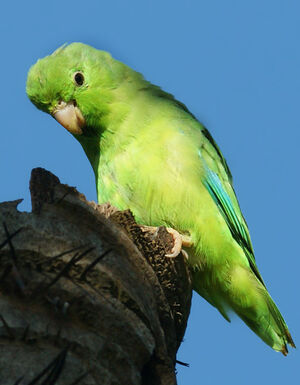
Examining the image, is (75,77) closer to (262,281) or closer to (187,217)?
(187,217)

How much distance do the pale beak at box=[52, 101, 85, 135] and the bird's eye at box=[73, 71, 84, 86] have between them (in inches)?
9.9

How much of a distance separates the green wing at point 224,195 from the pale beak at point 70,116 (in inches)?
53.0

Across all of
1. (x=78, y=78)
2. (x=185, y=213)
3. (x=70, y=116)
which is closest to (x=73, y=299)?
(x=185, y=213)

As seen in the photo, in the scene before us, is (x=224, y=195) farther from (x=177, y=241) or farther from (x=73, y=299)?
(x=73, y=299)

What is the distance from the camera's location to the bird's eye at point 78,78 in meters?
7.14

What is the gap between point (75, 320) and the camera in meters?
3.24

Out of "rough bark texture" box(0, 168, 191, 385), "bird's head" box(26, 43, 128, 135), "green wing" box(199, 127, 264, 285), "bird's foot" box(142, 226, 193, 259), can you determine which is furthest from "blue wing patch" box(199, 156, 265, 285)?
"rough bark texture" box(0, 168, 191, 385)

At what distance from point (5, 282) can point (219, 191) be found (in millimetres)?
3809

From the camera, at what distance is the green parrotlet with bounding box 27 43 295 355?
6.27 m

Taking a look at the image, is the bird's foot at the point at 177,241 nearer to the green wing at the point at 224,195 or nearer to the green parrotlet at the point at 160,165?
the green parrotlet at the point at 160,165

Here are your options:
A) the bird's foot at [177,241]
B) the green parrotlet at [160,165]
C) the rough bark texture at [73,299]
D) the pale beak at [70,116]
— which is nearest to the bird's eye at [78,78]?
the green parrotlet at [160,165]

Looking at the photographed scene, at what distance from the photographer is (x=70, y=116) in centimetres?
702

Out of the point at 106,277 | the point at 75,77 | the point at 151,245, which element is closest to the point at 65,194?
the point at 106,277

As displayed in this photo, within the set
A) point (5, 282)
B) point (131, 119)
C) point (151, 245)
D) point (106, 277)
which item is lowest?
point (5, 282)
